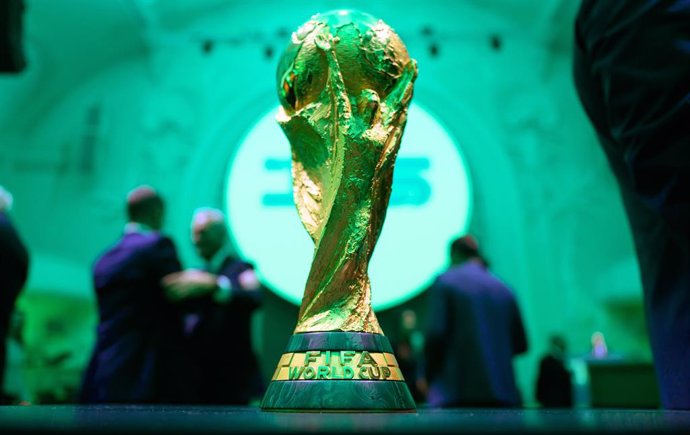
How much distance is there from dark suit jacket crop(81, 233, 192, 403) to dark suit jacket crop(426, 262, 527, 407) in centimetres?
77

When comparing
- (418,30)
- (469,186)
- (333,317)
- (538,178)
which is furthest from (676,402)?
(418,30)

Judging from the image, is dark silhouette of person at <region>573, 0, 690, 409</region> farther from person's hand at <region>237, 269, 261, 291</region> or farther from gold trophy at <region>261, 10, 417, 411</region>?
person's hand at <region>237, 269, 261, 291</region>

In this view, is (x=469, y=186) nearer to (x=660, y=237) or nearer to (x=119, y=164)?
(x=119, y=164)

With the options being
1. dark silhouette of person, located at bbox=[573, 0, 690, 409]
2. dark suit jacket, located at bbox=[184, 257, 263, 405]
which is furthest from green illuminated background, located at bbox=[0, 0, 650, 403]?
dark silhouette of person, located at bbox=[573, 0, 690, 409]

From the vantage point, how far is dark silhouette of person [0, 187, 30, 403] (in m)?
1.46

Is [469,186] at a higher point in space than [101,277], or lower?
higher

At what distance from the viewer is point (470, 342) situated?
71.7 inches

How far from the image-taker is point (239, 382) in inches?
68.1

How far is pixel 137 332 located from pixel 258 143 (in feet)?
13.5

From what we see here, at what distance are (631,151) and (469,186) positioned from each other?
4754 millimetres

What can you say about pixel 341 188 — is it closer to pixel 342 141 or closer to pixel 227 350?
pixel 342 141

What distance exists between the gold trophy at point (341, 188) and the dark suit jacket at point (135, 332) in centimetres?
87

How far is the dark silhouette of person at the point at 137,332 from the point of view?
1.37m

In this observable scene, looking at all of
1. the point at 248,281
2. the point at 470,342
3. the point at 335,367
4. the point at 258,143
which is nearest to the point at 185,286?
the point at 248,281
